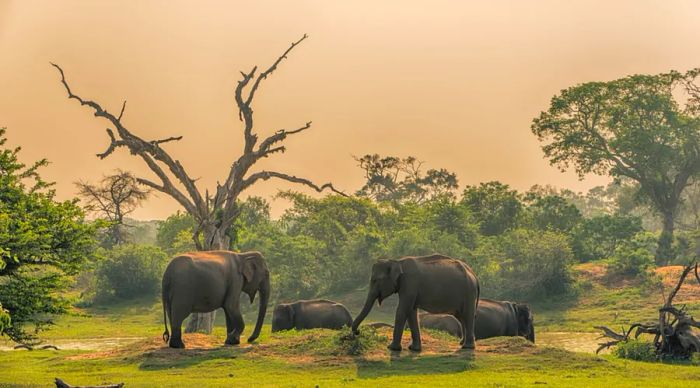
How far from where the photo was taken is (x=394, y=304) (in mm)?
55438

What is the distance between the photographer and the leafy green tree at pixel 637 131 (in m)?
71.8

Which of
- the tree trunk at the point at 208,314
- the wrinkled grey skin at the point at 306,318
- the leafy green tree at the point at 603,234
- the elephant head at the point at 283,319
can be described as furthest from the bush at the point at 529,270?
the elephant head at the point at 283,319

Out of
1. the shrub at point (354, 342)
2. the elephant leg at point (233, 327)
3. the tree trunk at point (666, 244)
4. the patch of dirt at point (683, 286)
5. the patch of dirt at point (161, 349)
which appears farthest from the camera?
the tree trunk at point (666, 244)

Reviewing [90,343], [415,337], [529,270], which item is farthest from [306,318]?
[529,270]

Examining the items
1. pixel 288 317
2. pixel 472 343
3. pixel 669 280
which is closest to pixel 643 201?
pixel 669 280

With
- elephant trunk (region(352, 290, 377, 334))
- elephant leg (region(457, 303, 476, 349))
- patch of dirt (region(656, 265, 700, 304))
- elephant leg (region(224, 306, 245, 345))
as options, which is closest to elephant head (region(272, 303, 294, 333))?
elephant leg (region(224, 306, 245, 345))

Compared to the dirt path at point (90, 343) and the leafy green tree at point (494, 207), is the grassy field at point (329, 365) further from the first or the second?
the leafy green tree at point (494, 207)

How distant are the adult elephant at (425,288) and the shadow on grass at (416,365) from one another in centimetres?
115

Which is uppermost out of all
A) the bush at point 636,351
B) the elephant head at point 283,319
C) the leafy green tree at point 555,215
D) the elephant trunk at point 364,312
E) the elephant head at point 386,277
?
the leafy green tree at point 555,215

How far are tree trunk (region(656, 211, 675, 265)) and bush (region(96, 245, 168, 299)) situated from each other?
39607 mm

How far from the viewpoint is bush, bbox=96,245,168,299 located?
210 ft

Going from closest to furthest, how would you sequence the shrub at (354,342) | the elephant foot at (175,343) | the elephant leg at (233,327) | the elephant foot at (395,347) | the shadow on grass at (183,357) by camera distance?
the shadow on grass at (183,357) < the shrub at (354,342) < the elephant foot at (395,347) < the elephant foot at (175,343) < the elephant leg at (233,327)

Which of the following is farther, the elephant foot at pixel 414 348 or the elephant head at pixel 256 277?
the elephant head at pixel 256 277

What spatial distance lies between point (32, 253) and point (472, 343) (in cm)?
1141
